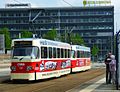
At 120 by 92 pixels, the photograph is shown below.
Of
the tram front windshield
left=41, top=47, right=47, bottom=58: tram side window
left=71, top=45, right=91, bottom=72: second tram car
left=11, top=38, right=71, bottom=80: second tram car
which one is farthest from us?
left=71, top=45, right=91, bottom=72: second tram car

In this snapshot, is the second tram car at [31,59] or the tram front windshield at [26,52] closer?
the second tram car at [31,59]

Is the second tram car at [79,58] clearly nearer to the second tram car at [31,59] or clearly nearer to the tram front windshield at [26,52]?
the second tram car at [31,59]

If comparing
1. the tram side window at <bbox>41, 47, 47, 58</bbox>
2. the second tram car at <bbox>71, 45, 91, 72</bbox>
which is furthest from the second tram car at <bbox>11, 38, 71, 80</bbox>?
the second tram car at <bbox>71, 45, 91, 72</bbox>

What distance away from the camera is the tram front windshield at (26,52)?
27.2m

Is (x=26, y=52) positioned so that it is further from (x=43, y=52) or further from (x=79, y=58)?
(x=79, y=58)

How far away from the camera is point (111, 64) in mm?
23391

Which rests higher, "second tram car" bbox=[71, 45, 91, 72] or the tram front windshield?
the tram front windshield

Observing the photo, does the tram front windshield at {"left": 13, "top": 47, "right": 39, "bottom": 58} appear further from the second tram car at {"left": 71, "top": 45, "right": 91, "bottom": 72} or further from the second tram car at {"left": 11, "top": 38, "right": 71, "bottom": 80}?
the second tram car at {"left": 71, "top": 45, "right": 91, "bottom": 72}

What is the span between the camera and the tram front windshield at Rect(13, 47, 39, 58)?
89.2 feet

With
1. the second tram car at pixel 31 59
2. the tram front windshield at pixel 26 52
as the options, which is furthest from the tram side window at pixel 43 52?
the tram front windshield at pixel 26 52

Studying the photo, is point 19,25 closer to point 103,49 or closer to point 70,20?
point 70,20

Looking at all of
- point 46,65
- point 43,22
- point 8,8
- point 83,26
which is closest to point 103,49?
point 83,26

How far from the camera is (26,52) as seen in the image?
89.6 ft

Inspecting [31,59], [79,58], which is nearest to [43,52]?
[31,59]
